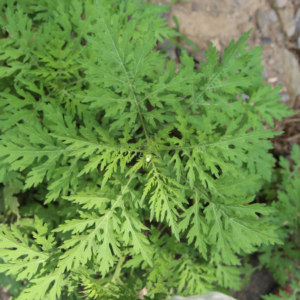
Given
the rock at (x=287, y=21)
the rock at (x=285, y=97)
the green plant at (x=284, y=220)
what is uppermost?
the rock at (x=287, y=21)

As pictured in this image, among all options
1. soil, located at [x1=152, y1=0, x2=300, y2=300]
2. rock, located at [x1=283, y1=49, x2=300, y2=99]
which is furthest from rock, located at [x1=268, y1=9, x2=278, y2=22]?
rock, located at [x1=283, y1=49, x2=300, y2=99]

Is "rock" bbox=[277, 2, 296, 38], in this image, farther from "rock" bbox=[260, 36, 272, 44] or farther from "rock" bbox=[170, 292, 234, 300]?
"rock" bbox=[170, 292, 234, 300]

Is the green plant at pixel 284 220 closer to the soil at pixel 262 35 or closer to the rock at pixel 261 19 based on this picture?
the soil at pixel 262 35

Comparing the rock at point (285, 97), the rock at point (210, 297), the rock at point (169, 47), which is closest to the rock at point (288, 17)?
the rock at point (285, 97)

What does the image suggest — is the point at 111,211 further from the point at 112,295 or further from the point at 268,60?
the point at 268,60

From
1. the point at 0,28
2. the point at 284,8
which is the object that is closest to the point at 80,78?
the point at 0,28

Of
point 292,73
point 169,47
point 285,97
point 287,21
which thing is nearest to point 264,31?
point 287,21
